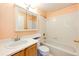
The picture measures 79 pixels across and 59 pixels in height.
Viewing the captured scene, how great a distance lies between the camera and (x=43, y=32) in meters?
2.13

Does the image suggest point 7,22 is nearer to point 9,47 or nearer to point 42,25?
point 9,47

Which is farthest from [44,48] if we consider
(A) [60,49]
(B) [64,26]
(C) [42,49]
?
(B) [64,26]

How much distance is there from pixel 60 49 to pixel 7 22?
130 centimetres

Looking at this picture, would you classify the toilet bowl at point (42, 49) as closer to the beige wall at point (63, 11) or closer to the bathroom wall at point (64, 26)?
the bathroom wall at point (64, 26)

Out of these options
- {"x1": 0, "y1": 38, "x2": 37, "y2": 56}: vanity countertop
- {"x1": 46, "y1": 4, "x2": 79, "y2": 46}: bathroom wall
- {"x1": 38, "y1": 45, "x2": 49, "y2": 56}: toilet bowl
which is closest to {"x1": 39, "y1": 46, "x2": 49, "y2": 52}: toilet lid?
{"x1": 38, "y1": 45, "x2": 49, "y2": 56}: toilet bowl

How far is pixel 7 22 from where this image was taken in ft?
5.09

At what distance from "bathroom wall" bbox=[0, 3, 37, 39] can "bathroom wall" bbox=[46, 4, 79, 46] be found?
0.78 meters

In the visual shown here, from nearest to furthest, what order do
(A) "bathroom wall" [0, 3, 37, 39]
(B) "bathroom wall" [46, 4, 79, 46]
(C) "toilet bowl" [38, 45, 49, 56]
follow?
(A) "bathroom wall" [0, 3, 37, 39], (C) "toilet bowl" [38, 45, 49, 56], (B) "bathroom wall" [46, 4, 79, 46]

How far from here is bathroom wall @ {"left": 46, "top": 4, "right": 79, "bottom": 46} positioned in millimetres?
2053

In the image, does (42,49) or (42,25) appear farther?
(42,25)

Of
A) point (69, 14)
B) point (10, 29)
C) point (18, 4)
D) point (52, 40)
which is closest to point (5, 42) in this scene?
point (10, 29)

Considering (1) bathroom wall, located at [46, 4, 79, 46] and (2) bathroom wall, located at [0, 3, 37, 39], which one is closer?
(2) bathroom wall, located at [0, 3, 37, 39]

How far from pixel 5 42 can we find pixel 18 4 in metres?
0.80

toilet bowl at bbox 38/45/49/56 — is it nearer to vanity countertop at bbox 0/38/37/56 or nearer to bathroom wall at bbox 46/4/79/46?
bathroom wall at bbox 46/4/79/46
